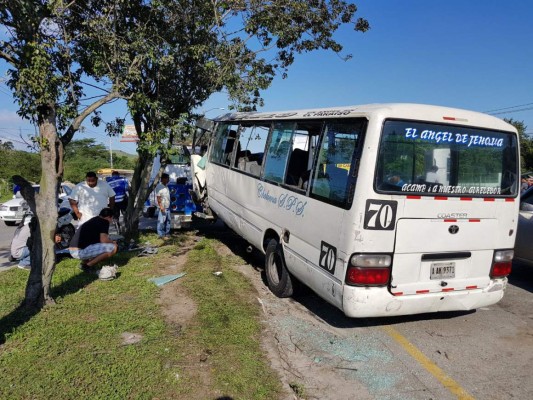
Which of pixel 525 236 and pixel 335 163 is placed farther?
pixel 525 236

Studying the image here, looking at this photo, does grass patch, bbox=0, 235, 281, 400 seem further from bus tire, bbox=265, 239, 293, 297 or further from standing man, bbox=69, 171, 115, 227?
standing man, bbox=69, 171, 115, 227

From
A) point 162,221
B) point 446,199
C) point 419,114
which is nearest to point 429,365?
point 446,199

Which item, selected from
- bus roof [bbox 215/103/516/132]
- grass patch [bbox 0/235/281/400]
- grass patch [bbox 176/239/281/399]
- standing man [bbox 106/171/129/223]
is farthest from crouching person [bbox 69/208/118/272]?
standing man [bbox 106/171/129/223]

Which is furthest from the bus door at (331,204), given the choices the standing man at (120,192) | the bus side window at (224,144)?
the standing man at (120,192)

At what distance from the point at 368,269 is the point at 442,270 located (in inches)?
35.3

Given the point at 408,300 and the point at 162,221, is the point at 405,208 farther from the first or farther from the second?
the point at 162,221

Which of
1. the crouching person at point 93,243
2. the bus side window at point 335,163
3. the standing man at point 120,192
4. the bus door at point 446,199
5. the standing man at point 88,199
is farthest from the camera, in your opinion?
the standing man at point 120,192

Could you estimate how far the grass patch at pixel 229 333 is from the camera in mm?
3404

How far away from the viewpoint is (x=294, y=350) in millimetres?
4117

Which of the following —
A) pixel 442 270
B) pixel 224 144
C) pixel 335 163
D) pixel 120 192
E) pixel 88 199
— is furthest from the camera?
pixel 120 192

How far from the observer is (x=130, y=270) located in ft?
21.6

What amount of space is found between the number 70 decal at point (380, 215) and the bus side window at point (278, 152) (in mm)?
1865

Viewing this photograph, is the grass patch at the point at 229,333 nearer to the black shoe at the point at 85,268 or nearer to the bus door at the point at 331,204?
the bus door at the point at 331,204

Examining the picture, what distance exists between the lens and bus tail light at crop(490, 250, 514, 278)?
4.41m
